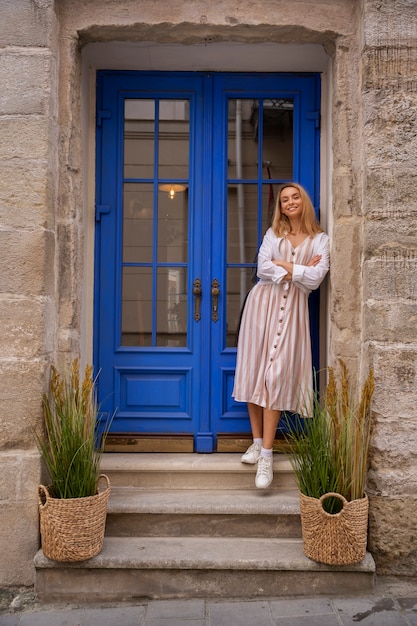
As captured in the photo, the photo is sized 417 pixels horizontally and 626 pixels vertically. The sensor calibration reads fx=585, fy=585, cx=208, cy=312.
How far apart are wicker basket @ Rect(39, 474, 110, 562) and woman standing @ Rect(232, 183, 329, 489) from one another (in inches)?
40.2

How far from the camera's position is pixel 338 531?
297cm

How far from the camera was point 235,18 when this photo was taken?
3.40 m

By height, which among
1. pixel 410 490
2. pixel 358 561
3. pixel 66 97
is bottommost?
pixel 358 561

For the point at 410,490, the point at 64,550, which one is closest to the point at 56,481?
the point at 64,550

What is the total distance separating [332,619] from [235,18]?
3.26 meters

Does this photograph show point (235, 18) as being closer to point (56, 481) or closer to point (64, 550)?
point (56, 481)

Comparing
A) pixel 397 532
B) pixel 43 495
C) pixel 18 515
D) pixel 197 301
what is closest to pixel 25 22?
pixel 197 301

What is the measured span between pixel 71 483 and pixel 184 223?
191cm

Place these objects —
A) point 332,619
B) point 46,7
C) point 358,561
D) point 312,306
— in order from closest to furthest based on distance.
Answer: point 332,619
point 358,561
point 46,7
point 312,306

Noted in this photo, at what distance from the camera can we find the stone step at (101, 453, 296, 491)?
3637mm

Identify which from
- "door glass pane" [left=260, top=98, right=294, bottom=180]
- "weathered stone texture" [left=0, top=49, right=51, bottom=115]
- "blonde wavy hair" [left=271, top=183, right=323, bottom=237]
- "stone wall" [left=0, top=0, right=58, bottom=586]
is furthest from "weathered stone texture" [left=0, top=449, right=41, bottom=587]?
"door glass pane" [left=260, top=98, right=294, bottom=180]

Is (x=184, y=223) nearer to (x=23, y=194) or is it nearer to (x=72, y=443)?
(x=23, y=194)

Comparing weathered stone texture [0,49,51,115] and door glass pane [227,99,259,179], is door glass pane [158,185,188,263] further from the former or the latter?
weathered stone texture [0,49,51,115]

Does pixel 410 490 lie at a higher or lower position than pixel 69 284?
lower
